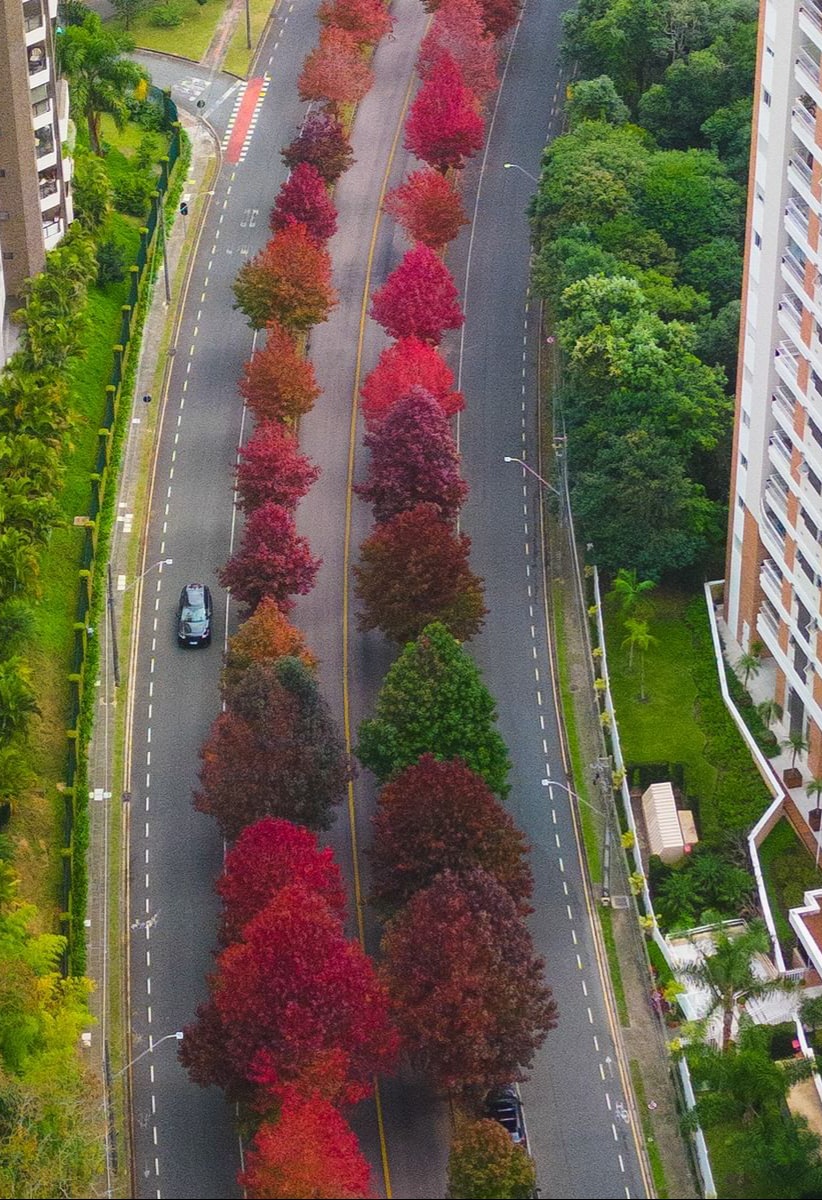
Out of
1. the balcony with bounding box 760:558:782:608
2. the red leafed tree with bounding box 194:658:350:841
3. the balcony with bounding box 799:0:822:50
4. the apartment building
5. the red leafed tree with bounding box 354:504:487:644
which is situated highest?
the apartment building

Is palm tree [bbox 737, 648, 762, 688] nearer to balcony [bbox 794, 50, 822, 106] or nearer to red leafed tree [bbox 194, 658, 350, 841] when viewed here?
red leafed tree [bbox 194, 658, 350, 841]

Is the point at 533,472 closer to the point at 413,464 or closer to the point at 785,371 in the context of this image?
the point at 413,464

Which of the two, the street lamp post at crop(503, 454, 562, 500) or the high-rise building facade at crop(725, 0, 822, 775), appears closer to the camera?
the high-rise building facade at crop(725, 0, 822, 775)

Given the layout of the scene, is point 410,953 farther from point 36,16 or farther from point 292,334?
point 36,16

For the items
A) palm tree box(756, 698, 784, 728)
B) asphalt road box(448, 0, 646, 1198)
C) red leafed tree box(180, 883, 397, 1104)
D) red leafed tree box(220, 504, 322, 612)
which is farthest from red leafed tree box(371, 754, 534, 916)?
red leafed tree box(220, 504, 322, 612)

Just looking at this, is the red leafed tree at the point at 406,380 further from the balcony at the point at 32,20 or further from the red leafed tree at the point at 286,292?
the balcony at the point at 32,20

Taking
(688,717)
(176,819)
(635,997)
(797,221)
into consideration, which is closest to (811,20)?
(797,221)
